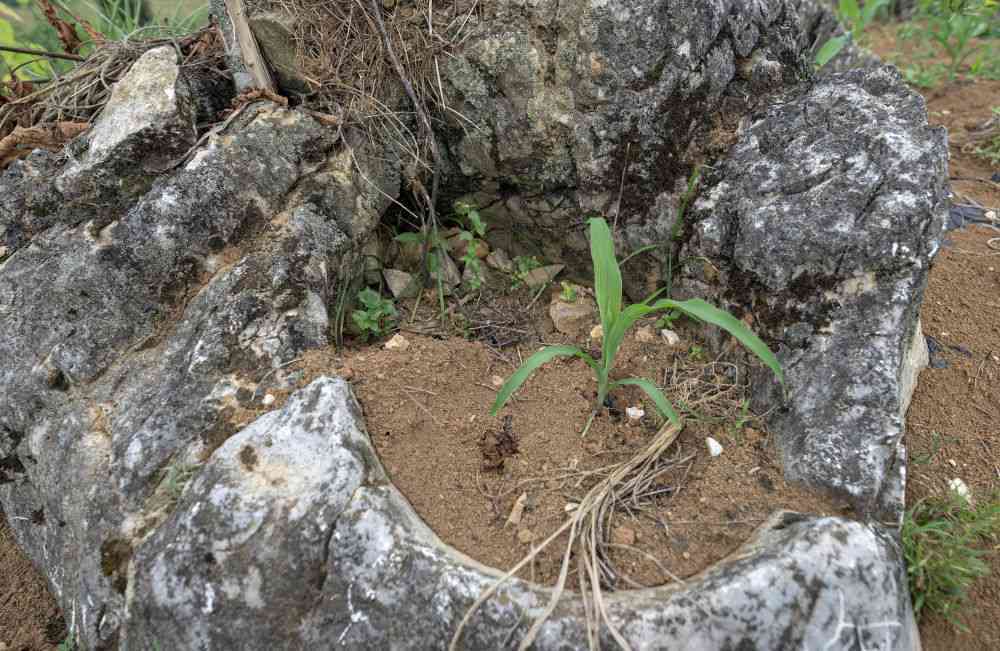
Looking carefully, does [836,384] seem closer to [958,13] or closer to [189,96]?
[189,96]

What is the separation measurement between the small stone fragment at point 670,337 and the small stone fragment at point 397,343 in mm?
838

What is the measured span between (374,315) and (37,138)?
1435mm

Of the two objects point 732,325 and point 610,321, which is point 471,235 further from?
point 732,325

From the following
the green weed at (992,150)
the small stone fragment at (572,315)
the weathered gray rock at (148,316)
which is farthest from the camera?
the green weed at (992,150)

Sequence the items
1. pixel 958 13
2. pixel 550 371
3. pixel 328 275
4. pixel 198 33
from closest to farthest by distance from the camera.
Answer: pixel 550 371 < pixel 328 275 < pixel 198 33 < pixel 958 13

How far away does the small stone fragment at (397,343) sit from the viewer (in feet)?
6.84

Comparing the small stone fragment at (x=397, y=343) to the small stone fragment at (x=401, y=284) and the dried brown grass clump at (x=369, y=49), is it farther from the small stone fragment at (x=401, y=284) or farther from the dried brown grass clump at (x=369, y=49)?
the dried brown grass clump at (x=369, y=49)

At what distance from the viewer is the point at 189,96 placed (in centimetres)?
225

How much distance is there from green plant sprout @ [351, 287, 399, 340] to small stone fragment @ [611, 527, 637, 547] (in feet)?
3.49

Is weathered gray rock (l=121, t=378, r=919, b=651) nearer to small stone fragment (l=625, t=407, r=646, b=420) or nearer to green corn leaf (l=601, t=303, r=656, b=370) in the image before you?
small stone fragment (l=625, t=407, r=646, b=420)

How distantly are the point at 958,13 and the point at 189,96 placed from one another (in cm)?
428

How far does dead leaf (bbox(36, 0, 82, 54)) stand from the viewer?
98.3 inches

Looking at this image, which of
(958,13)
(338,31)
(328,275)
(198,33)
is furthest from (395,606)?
(958,13)

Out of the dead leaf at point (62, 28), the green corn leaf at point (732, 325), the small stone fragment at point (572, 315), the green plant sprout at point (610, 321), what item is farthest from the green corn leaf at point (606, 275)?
the dead leaf at point (62, 28)
